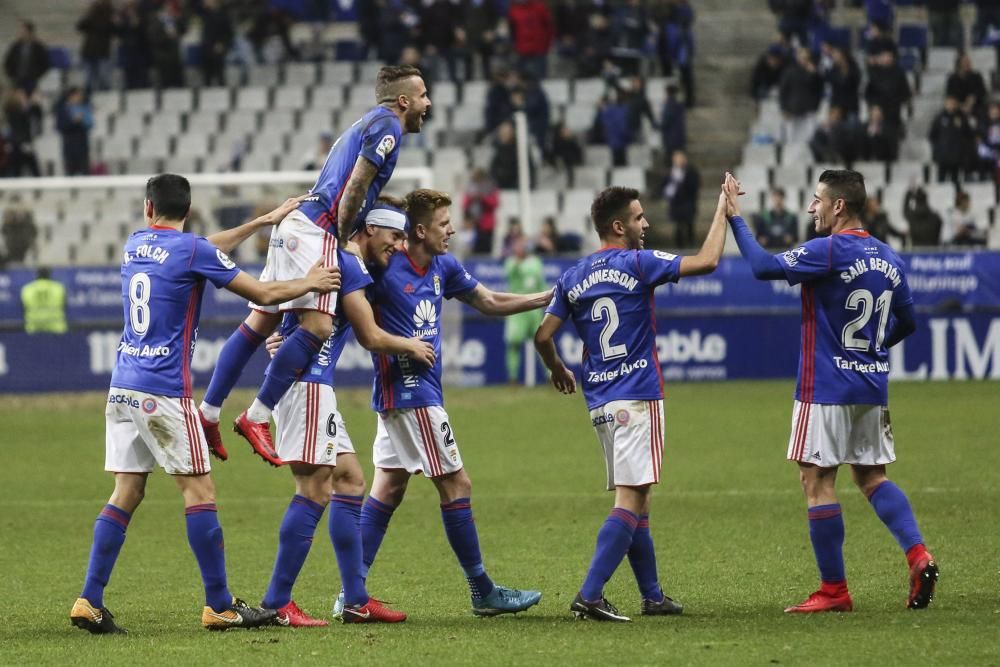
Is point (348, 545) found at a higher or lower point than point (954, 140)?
lower

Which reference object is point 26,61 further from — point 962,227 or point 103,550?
point 103,550

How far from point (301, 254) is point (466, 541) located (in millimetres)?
1636

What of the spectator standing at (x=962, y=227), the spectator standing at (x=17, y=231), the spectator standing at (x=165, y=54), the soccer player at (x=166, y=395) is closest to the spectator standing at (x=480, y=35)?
the spectator standing at (x=165, y=54)

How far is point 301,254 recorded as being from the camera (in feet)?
25.6

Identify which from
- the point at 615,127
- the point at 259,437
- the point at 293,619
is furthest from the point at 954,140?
the point at 293,619

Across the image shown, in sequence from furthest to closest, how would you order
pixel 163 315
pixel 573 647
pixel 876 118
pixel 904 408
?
pixel 876 118 → pixel 904 408 → pixel 163 315 → pixel 573 647

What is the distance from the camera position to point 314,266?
25.1ft

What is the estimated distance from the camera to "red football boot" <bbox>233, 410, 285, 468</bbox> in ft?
25.1

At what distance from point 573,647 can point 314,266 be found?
2202mm

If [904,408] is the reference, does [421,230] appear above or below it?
above

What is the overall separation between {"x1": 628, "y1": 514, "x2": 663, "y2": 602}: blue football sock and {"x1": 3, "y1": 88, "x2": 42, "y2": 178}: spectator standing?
22897 mm

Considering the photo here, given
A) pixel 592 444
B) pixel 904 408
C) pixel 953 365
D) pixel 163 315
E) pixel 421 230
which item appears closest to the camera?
pixel 163 315

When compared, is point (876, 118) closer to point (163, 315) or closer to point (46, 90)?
point (46, 90)

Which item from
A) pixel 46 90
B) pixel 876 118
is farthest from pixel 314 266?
pixel 46 90
